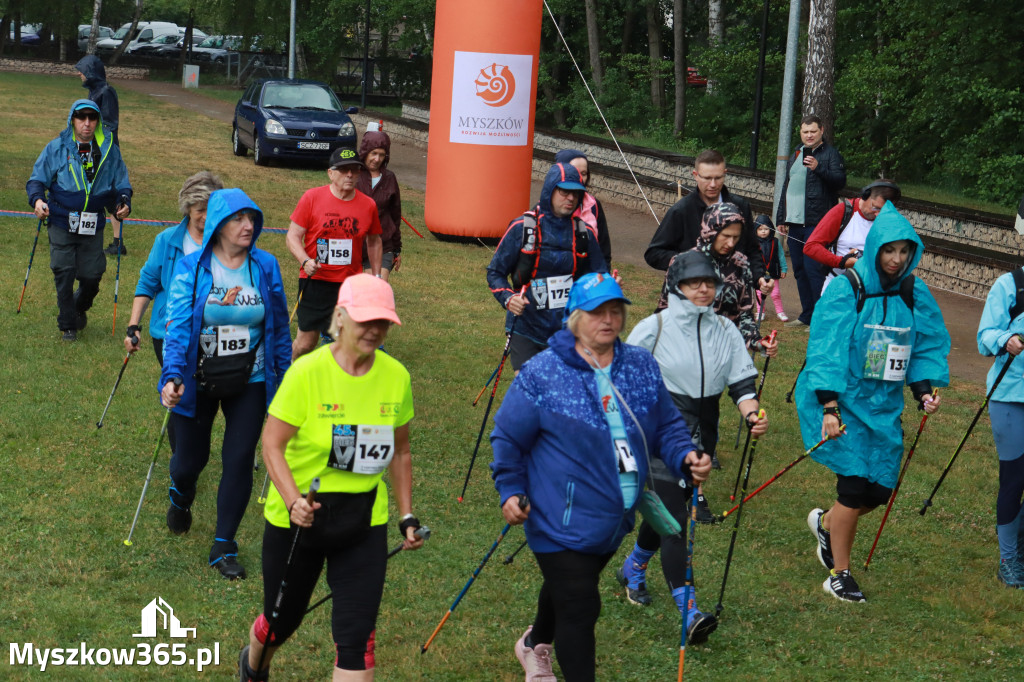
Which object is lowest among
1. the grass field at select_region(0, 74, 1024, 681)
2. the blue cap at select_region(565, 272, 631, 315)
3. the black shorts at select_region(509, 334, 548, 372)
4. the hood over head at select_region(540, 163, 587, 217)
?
the grass field at select_region(0, 74, 1024, 681)

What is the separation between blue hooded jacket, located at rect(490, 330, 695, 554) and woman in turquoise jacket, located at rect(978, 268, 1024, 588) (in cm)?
306

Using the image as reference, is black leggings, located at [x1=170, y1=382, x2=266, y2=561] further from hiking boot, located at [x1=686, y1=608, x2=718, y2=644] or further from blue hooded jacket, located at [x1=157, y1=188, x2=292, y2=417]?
hiking boot, located at [x1=686, y1=608, x2=718, y2=644]

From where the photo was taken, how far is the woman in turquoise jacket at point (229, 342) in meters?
6.10

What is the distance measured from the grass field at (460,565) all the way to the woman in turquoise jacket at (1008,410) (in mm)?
237

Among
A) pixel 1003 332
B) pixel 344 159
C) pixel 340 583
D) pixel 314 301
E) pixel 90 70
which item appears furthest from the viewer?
pixel 90 70

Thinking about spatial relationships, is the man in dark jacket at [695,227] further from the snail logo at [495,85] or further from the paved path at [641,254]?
the snail logo at [495,85]

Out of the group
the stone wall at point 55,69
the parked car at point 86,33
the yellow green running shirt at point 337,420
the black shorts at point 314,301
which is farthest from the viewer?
the parked car at point 86,33

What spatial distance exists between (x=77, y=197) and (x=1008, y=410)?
804 centimetres

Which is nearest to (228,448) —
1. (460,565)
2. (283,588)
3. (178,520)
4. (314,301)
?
(178,520)

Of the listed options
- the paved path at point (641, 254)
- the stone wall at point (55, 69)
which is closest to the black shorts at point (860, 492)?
the paved path at point (641, 254)

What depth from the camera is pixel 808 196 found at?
13.4 meters

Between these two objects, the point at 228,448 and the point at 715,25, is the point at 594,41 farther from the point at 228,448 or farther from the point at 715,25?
the point at 228,448

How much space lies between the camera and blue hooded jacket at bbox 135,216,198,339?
6723 millimetres

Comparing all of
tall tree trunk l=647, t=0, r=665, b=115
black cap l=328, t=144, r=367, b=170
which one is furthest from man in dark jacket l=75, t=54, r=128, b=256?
tall tree trunk l=647, t=0, r=665, b=115
